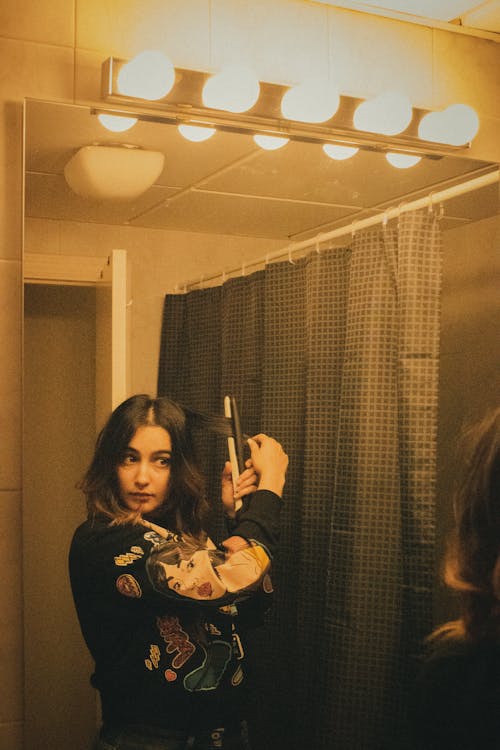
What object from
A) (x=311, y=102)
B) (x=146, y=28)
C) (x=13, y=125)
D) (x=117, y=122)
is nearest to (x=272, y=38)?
(x=311, y=102)

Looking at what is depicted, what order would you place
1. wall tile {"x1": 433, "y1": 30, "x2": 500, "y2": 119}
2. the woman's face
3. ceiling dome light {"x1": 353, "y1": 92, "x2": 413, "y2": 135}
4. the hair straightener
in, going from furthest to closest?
wall tile {"x1": 433, "y1": 30, "x2": 500, "y2": 119}
ceiling dome light {"x1": 353, "y1": 92, "x2": 413, "y2": 135}
the hair straightener
the woman's face

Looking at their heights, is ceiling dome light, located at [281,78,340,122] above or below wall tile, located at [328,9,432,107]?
below

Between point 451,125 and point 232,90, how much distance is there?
51cm

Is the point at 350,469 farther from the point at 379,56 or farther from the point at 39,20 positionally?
the point at 39,20

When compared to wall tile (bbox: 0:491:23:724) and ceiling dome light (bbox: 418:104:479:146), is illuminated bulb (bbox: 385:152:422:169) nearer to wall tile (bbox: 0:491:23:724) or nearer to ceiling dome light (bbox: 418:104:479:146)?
ceiling dome light (bbox: 418:104:479:146)

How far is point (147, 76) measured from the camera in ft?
4.89

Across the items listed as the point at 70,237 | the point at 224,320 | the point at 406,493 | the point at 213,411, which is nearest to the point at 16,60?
the point at 70,237

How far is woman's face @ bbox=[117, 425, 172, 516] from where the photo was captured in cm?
136

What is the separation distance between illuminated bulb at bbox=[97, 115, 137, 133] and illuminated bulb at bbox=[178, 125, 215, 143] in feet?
0.31

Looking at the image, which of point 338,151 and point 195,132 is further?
point 338,151

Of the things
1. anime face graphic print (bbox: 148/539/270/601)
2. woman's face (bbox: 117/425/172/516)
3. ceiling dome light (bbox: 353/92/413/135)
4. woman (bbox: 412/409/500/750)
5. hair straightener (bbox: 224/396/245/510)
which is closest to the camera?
woman (bbox: 412/409/500/750)

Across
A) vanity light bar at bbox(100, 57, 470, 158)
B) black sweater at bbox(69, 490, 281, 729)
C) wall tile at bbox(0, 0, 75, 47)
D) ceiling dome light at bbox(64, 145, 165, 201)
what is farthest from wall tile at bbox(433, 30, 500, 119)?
black sweater at bbox(69, 490, 281, 729)

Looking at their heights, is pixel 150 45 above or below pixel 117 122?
above

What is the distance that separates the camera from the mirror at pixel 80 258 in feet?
4.65
